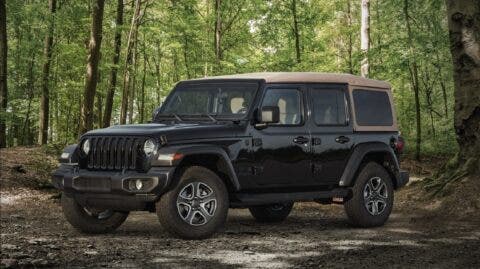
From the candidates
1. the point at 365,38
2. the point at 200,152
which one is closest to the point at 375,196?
the point at 200,152

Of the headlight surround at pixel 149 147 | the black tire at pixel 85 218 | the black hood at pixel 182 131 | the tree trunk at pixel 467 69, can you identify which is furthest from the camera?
the tree trunk at pixel 467 69

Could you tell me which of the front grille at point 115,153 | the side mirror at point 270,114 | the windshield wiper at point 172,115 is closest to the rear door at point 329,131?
the side mirror at point 270,114

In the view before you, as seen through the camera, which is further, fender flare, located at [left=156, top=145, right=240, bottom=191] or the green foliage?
the green foliage

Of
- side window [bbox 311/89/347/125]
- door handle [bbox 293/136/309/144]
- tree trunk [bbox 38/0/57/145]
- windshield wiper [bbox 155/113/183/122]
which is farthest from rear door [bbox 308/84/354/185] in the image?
tree trunk [bbox 38/0/57/145]

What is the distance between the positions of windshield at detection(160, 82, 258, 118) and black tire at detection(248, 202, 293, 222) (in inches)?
A: 85.9

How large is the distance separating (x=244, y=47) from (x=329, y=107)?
25384 mm

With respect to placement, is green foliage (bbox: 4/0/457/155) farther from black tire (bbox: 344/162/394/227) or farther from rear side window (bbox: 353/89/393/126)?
black tire (bbox: 344/162/394/227)

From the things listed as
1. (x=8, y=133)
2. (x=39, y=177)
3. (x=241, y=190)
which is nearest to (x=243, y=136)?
(x=241, y=190)

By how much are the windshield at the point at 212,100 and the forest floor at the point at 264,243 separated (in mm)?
1613

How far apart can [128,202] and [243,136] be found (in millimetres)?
1669

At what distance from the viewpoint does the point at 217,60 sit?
91.3 feet

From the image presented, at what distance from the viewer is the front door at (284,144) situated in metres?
8.09

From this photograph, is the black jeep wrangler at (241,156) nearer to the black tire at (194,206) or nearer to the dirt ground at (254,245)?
the black tire at (194,206)

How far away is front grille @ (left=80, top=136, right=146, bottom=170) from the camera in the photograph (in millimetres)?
7301
